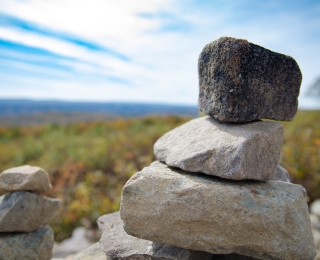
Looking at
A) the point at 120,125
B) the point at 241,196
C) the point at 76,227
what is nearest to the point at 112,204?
the point at 76,227

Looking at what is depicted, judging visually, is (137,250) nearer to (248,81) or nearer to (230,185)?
(230,185)

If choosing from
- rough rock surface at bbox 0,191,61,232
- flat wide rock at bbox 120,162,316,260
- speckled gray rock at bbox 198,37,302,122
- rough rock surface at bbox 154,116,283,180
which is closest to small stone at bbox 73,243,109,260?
rough rock surface at bbox 0,191,61,232

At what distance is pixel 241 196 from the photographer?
2424 mm

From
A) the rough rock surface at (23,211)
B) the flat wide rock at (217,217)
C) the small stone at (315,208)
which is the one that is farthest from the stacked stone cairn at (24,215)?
the small stone at (315,208)

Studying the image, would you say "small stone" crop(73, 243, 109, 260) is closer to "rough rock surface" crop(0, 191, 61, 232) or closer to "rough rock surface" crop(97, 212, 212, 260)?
"rough rock surface" crop(97, 212, 212, 260)

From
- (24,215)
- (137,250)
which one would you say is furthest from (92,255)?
(24,215)

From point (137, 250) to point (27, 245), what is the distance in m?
1.43

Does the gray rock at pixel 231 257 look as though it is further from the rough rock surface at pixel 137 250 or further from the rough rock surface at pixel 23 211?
the rough rock surface at pixel 23 211

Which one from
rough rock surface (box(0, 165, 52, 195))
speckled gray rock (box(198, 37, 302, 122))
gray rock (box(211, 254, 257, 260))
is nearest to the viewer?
speckled gray rock (box(198, 37, 302, 122))

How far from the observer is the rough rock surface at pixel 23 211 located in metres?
3.17

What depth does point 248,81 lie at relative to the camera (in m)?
2.56

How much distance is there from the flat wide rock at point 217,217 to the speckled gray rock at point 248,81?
2.33ft

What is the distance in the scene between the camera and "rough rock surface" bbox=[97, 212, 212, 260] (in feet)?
8.82

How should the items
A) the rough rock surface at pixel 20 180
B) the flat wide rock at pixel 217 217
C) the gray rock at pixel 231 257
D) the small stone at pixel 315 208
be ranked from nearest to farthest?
the flat wide rock at pixel 217 217 < the gray rock at pixel 231 257 < the rough rock surface at pixel 20 180 < the small stone at pixel 315 208
